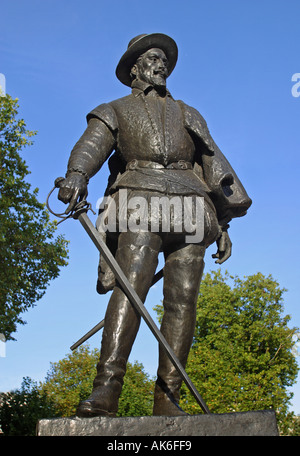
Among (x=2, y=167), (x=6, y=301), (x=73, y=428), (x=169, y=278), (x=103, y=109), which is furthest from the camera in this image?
(x=2, y=167)

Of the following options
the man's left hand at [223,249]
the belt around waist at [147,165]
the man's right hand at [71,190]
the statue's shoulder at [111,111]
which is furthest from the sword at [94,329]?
the statue's shoulder at [111,111]

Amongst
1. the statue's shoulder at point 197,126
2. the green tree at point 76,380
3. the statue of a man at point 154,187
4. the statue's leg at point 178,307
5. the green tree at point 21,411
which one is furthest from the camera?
the green tree at point 76,380

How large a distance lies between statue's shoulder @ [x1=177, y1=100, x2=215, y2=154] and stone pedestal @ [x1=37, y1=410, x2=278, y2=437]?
7.80ft

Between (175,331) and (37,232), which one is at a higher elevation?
(37,232)

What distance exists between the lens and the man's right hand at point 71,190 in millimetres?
4047

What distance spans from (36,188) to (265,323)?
14.5 metres

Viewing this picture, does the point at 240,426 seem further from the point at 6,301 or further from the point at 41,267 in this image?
the point at 41,267

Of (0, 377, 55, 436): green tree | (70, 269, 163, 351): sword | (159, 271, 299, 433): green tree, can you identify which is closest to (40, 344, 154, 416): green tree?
(159, 271, 299, 433): green tree

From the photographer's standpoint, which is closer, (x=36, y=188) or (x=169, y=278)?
(x=169, y=278)

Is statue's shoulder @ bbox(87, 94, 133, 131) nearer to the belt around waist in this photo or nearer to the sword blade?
the belt around waist

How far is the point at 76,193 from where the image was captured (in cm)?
406

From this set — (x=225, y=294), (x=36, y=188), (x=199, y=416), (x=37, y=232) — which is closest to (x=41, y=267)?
(x=37, y=232)

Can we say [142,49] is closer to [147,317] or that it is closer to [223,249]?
[223,249]

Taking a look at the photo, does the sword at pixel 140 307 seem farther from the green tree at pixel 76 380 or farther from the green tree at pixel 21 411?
the green tree at pixel 76 380
